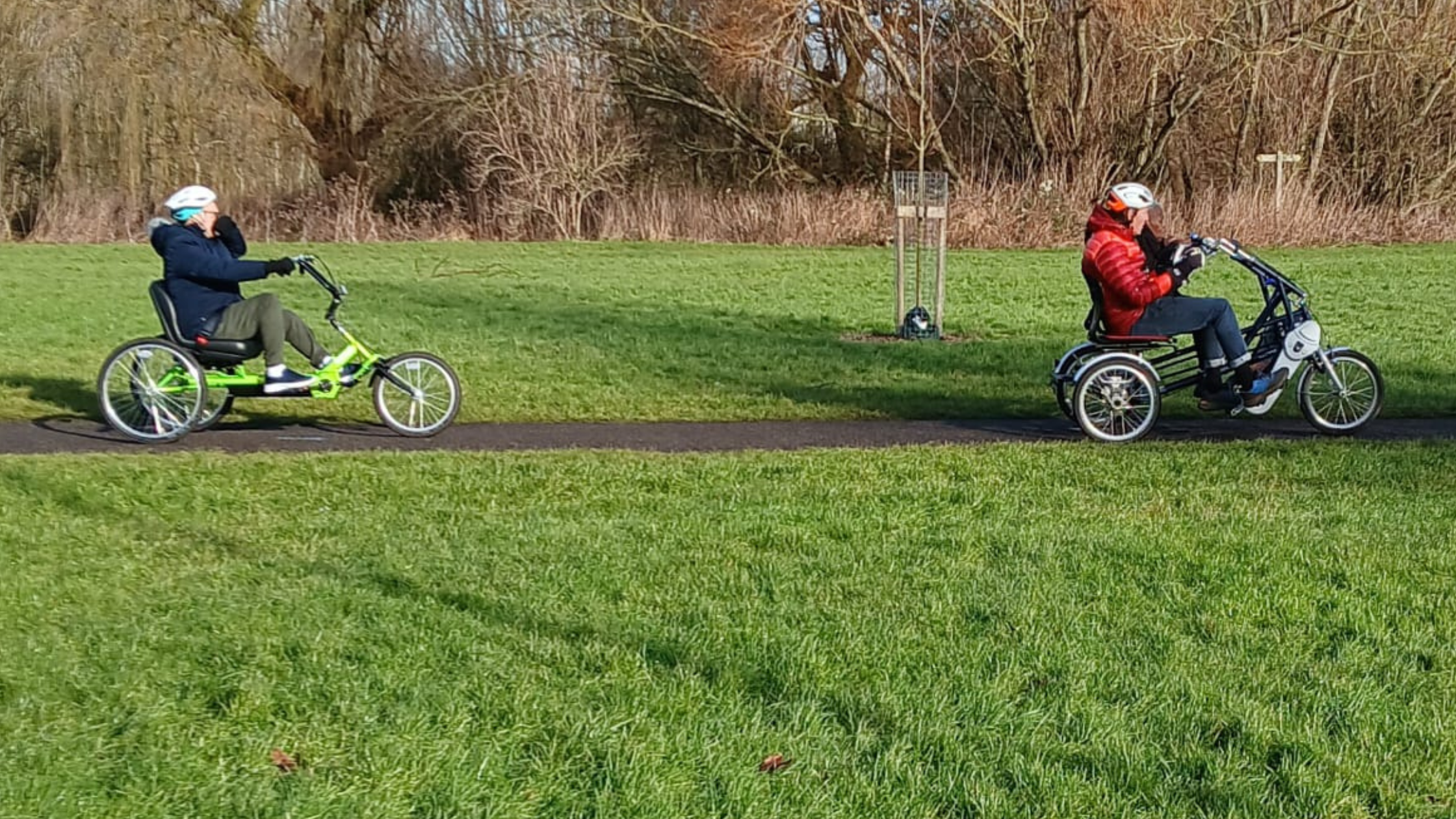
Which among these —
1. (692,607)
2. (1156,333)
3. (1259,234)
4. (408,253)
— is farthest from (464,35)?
(692,607)

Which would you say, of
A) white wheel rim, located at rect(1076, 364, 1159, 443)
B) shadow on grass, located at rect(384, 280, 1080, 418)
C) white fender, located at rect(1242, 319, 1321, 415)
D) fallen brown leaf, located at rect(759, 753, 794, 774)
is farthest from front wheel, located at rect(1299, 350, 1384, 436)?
fallen brown leaf, located at rect(759, 753, 794, 774)

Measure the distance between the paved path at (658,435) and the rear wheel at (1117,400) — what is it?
8.1 inches

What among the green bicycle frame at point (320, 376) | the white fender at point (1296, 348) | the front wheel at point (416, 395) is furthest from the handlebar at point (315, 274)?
the white fender at point (1296, 348)

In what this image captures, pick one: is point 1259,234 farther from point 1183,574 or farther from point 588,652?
point 588,652

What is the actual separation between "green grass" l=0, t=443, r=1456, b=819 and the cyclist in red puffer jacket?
57.3 inches

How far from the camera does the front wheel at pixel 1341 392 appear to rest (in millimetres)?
8633

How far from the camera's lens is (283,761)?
3707 millimetres

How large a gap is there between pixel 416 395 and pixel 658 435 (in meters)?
1.64

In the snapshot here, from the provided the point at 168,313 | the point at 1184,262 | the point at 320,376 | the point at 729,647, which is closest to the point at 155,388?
the point at 168,313

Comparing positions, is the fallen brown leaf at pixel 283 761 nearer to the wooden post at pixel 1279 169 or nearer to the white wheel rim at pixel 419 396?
the white wheel rim at pixel 419 396

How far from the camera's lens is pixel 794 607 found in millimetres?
4980

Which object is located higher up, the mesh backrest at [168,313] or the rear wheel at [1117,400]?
the mesh backrest at [168,313]

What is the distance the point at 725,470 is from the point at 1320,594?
11.0 feet

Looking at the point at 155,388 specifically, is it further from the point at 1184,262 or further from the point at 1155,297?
the point at 1184,262
